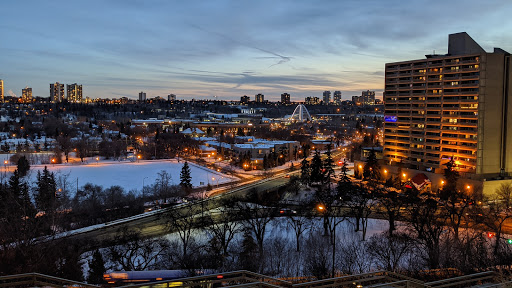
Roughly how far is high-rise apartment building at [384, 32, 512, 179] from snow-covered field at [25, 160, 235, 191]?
A: 14.2 m

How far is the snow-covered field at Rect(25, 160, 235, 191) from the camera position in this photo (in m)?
29.3

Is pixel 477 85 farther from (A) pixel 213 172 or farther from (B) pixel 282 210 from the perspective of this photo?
(A) pixel 213 172

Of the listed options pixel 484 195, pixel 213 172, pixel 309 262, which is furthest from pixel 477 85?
pixel 213 172

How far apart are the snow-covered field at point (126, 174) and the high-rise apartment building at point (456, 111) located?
1418 centimetres

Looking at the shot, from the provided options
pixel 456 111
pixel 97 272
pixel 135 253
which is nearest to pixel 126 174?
pixel 135 253

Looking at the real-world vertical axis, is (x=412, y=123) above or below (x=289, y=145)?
above

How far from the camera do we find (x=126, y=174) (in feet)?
105

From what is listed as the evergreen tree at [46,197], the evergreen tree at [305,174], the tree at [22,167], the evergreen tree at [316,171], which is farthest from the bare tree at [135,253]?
the tree at [22,167]

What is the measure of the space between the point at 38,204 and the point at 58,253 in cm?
881

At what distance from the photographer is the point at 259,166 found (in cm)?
3712

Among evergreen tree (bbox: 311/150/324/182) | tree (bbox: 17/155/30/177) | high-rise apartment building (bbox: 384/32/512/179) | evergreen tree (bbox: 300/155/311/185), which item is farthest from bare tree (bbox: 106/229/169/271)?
high-rise apartment building (bbox: 384/32/512/179)

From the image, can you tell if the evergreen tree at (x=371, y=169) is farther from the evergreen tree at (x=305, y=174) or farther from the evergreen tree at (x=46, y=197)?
the evergreen tree at (x=46, y=197)

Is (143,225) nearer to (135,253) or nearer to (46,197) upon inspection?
(135,253)

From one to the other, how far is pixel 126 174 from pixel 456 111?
998 inches
